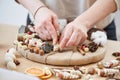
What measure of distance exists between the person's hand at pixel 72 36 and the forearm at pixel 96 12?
47 mm

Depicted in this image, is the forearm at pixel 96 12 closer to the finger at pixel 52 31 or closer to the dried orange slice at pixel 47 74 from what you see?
the finger at pixel 52 31

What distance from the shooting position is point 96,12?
827 millimetres

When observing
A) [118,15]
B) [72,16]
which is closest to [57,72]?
[72,16]

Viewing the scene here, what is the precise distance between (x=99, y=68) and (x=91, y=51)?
8 centimetres

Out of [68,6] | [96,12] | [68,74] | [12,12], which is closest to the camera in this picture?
[68,74]

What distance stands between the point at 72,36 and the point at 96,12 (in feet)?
0.44

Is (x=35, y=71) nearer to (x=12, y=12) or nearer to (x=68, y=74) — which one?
(x=68, y=74)

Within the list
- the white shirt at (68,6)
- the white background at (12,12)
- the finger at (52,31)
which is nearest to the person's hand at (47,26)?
the finger at (52,31)

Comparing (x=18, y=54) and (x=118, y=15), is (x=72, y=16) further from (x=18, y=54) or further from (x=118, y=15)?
(x=118, y=15)

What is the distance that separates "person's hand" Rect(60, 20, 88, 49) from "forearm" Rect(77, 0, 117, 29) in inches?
1.8

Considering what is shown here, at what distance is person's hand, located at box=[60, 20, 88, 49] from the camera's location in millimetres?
735

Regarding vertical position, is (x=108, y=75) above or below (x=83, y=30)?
below

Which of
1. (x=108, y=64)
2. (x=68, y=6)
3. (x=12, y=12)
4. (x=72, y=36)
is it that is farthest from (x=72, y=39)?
(x=12, y=12)

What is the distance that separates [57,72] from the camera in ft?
2.06
